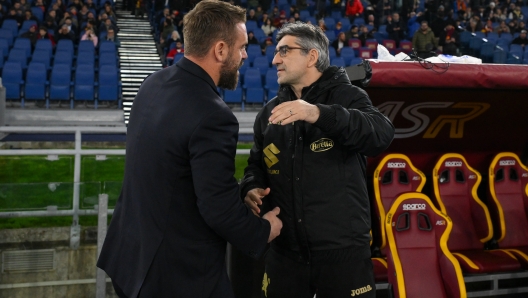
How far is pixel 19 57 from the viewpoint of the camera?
1148 cm

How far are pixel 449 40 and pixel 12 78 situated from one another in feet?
31.4

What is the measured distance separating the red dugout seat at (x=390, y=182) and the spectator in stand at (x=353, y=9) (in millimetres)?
12595

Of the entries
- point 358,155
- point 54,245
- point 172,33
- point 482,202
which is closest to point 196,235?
point 358,155

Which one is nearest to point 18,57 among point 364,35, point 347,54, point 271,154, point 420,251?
point 347,54

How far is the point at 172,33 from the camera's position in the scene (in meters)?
13.1

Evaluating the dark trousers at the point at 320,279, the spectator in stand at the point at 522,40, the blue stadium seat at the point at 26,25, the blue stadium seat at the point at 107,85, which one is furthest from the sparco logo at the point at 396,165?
the spectator in stand at the point at 522,40

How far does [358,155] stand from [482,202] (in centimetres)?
235

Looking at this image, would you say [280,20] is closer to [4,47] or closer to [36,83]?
[36,83]

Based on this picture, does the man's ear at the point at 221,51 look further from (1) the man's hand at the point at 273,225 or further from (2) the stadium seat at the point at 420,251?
(2) the stadium seat at the point at 420,251

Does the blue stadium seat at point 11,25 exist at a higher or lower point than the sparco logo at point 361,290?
higher

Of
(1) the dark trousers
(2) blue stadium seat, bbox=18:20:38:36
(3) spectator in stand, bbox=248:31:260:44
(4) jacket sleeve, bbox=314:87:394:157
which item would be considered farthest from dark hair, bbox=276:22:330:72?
(2) blue stadium seat, bbox=18:20:38:36

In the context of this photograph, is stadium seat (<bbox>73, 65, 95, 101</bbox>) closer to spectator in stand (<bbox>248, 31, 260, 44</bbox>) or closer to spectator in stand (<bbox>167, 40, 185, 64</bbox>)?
spectator in stand (<bbox>167, 40, 185, 64</bbox>)

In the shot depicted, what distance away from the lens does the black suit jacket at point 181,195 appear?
2.12 m

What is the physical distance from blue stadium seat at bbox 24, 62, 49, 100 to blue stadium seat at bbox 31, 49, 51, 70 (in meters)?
0.28
